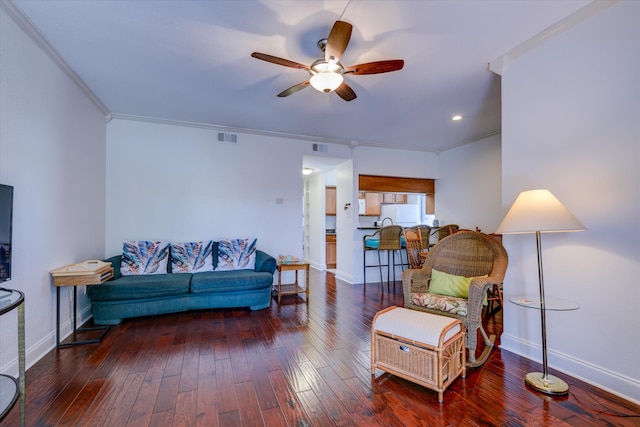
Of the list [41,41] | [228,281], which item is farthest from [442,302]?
[41,41]

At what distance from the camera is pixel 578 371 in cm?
217

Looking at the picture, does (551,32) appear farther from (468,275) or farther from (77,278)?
(77,278)

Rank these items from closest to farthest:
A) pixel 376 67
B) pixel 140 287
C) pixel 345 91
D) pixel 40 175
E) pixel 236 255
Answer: pixel 376 67 → pixel 40 175 → pixel 345 91 → pixel 140 287 → pixel 236 255

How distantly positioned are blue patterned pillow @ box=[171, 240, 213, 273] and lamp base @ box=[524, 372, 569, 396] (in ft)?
12.1

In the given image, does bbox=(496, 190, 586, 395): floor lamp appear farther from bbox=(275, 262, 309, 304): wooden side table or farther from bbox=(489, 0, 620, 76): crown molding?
bbox=(275, 262, 309, 304): wooden side table

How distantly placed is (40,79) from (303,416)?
3339 millimetres

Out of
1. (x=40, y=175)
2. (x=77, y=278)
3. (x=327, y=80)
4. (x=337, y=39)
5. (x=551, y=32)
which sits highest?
(x=551, y=32)

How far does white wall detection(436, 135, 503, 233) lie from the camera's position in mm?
4867

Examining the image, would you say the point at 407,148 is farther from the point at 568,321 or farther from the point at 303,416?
the point at 303,416

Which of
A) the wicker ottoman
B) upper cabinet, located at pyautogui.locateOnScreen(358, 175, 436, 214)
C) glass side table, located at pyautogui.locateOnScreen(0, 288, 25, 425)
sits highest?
upper cabinet, located at pyautogui.locateOnScreen(358, 175, 436, 214)

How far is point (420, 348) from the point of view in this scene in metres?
2.01

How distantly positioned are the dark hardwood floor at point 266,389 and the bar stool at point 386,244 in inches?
83.9

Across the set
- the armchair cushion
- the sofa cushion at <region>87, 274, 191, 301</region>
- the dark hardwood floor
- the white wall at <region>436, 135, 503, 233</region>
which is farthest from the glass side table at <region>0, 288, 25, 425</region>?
the white wall at <region>436, 135, 503, 233</region>

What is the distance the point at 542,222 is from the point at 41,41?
4096 mm
